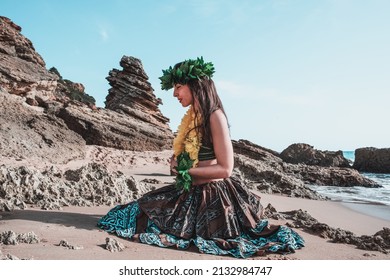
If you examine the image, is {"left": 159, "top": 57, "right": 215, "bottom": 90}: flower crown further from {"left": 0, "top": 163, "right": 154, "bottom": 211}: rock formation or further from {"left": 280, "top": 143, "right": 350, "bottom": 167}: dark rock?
{"left": 280, "top": 143, "right": 350, "bottom": 167}: dark rock

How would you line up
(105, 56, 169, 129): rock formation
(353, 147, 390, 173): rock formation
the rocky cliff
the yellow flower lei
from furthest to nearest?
(353, 147, 390, 173): rock formation → (105, 56, 169, 129): rock formation → the rocky cliff → the yellow flower lei

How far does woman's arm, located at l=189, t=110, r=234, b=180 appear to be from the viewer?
11.7ft

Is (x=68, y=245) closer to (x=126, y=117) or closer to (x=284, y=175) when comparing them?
(x=284, y=175)

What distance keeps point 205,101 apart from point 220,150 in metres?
0.52

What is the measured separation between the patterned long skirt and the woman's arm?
0.20m

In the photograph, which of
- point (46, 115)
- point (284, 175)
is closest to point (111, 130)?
point (46, 115)

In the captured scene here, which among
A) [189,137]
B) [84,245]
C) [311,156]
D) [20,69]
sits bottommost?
[84,245]

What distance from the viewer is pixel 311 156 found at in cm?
2895

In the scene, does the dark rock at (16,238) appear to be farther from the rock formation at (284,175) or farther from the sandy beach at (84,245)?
the rock formation at (284,175)

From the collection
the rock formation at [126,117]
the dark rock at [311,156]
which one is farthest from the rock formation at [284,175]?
the dark rock at [311,156]

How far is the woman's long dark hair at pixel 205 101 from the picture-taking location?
3.68 metres

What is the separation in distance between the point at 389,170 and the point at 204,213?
3329 centimetres

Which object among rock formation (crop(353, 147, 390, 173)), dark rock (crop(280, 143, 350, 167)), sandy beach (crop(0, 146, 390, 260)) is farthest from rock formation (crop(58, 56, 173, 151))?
rock formation (crop(353, 147, 390, 173))
